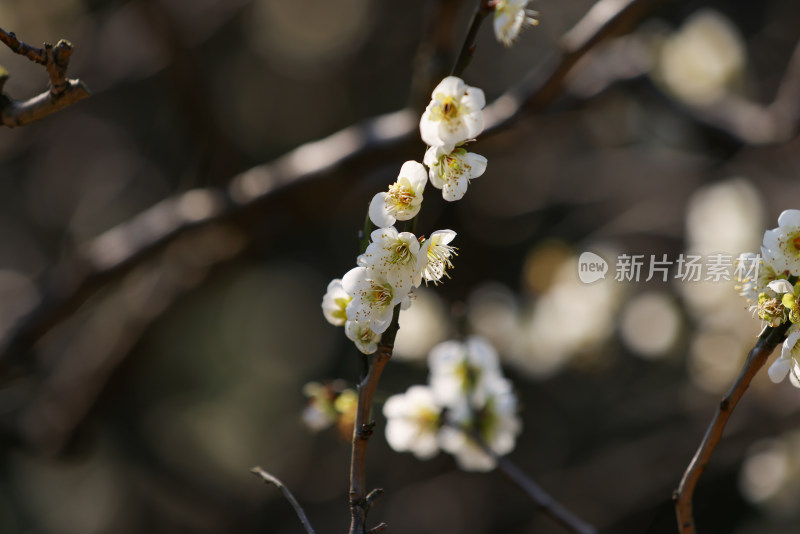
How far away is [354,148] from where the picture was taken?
1592 millimetres

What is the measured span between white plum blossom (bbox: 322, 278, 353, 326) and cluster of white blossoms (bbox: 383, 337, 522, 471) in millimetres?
273

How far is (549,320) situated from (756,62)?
1575 millimetres

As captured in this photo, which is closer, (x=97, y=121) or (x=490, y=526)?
(x=490, y=526)

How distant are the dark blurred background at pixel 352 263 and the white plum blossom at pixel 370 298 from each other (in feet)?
2.63

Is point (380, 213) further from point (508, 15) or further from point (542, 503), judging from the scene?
point (542, 503)

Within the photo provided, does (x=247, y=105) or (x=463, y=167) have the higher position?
(x=247, y=105)

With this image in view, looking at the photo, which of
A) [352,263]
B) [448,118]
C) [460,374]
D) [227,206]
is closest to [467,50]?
[448,118]

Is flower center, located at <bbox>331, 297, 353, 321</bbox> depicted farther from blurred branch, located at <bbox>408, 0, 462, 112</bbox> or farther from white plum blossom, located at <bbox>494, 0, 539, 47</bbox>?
blurred branch, located at <bbox>408, 0, 462, 112</bbox>

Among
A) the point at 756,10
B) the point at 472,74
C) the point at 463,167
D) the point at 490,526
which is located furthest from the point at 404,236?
the point at 756,10

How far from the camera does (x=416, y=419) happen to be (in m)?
0.98

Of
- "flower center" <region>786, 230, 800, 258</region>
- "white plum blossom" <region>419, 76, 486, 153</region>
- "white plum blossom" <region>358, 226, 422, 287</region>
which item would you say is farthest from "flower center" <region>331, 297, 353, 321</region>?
"flower center" <region>786, 230, 800, 258</region>

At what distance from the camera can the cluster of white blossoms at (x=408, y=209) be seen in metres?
0.60

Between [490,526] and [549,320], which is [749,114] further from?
[490,526]

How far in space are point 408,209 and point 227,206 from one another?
113 centimetres
